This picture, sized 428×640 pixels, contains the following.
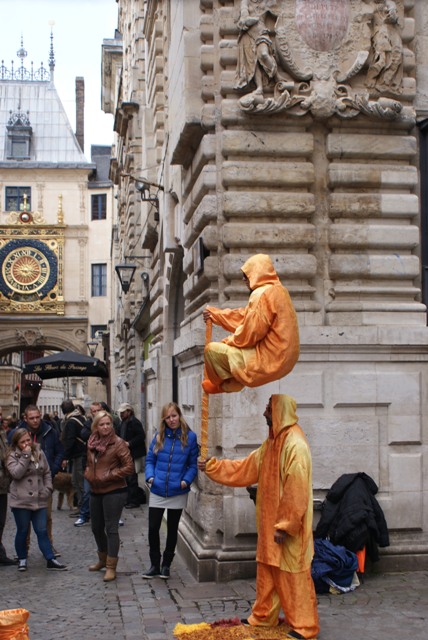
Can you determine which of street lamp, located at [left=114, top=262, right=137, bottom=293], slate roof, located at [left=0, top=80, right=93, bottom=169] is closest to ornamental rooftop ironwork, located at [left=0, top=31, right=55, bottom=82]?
slate roof, located at [left=0, top=80, right=93, bottom=169]

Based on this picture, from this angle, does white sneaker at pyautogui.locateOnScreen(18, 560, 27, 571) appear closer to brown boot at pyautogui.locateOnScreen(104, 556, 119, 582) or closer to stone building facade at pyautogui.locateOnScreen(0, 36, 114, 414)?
brown boot at pyautogui.locateOnScreen(104, 556, 119, 582)

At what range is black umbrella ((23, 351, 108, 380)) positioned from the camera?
2112 cm

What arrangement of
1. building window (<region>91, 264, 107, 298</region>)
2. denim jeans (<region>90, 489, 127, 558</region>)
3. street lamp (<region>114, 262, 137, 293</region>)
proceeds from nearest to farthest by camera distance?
1. denim jeans (<region>90, 489, 127, 558</region>)
2. street lamp (<region>114, 262, 137, 293</region>)
3. building window (<region>91, 264, 107, 298</region>)

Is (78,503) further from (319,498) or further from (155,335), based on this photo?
(319,498)

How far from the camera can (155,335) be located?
1669 cm

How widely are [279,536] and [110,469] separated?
337cm

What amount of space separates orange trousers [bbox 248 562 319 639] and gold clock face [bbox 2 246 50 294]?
132 feet

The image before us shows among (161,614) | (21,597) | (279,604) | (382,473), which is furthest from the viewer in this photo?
(382,473)

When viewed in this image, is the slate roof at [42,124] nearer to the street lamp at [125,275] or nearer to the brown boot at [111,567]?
the street lamp at [125,275]

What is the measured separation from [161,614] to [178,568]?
2124 mm

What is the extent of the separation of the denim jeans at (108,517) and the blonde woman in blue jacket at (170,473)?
405 mm

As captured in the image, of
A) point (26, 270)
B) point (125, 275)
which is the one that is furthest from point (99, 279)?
point (125, 275)

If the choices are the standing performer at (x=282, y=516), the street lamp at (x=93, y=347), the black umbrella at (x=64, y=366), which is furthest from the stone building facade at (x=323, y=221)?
the street lamp at (x=93, y=347)

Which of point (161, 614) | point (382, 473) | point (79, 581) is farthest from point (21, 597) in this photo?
point (382, 473)
